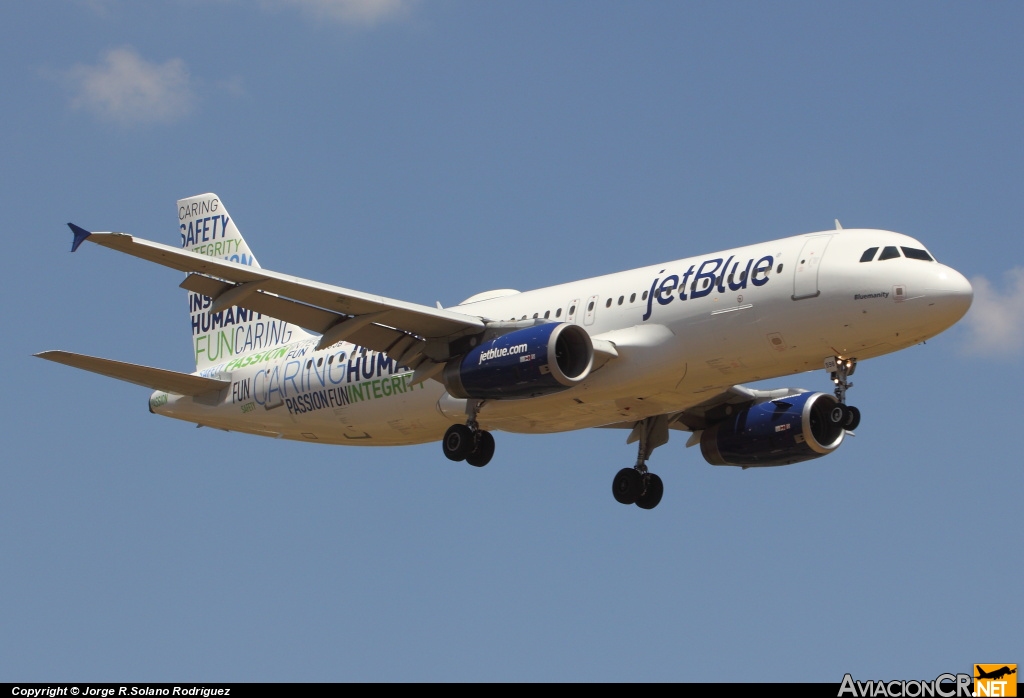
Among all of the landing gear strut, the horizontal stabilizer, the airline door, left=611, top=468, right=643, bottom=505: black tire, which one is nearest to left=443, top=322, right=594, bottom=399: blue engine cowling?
the landing gear strut

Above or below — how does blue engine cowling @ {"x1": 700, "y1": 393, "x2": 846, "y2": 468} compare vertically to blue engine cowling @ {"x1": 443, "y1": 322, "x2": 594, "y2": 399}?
above

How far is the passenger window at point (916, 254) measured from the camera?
106 feet

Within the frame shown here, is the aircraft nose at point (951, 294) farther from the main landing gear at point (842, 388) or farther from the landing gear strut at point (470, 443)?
the landing gear strut at point (470, 443)

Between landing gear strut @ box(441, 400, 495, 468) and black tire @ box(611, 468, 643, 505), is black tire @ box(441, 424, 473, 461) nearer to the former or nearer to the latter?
landing gear strut @ box(441, 400, 495, 468)

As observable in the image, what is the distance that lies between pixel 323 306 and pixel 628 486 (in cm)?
980

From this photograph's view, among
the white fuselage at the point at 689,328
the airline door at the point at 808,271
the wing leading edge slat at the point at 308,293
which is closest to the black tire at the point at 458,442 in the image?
the white fuselage at the point at 689,328

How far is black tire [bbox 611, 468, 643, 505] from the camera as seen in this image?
132 ft

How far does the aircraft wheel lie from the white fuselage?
355 cm

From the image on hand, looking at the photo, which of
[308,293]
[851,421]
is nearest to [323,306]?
[308,293]

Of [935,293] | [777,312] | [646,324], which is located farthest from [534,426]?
[935,293]

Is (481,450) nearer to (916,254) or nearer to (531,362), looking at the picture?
(531,362)

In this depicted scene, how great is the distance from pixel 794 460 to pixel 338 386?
37.7 feet

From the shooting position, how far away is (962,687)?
24.7 meters

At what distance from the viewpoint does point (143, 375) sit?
40500 mm
